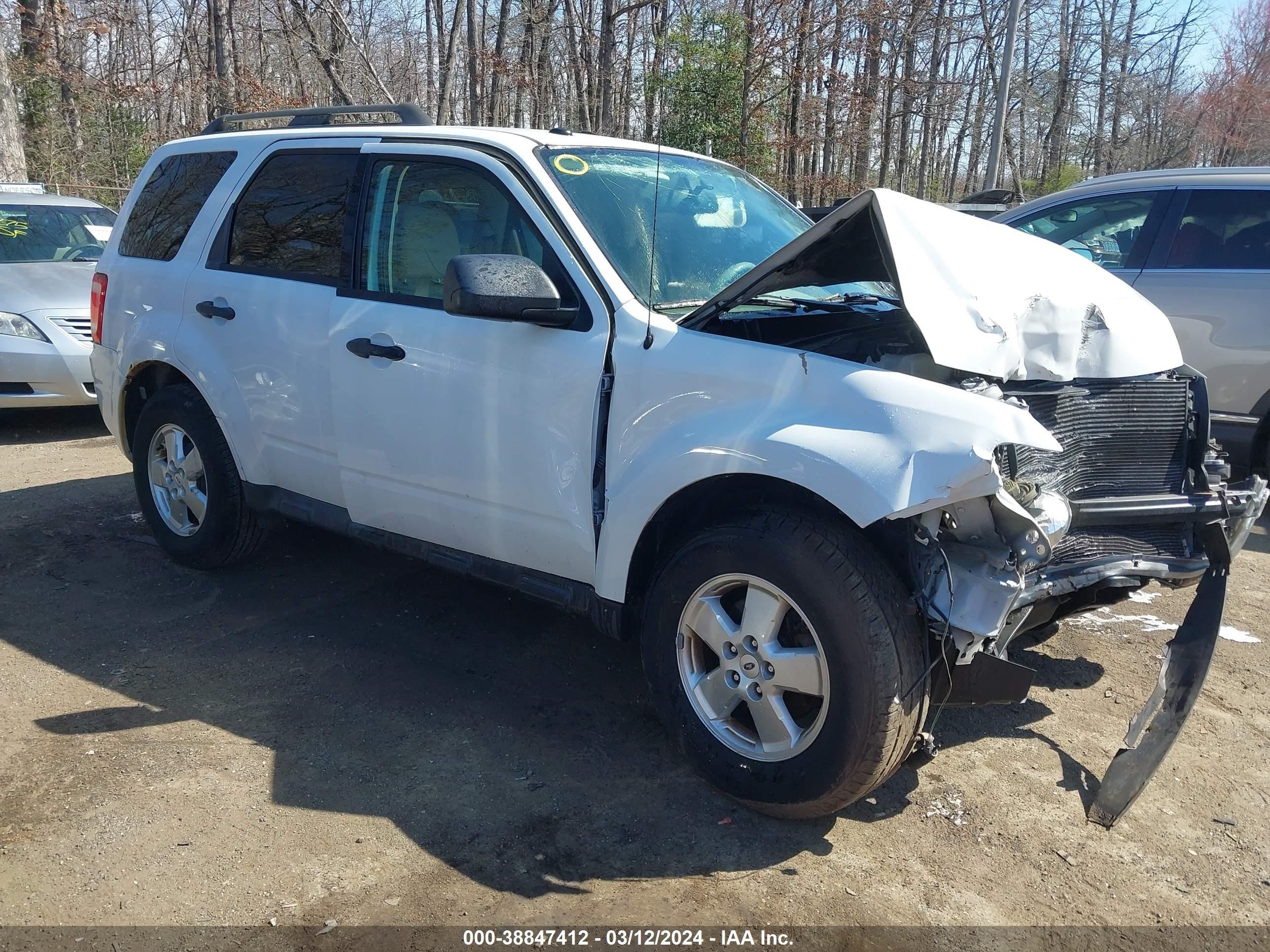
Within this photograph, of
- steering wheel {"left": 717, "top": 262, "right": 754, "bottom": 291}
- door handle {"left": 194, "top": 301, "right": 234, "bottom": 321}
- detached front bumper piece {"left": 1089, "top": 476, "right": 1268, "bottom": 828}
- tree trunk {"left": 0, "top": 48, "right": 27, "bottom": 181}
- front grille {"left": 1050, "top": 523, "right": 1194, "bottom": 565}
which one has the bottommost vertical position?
detached front bumper piece {"left": 1089, "top": 476, "right": 1268, "bottom": 828}

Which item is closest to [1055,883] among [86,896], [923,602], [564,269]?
[923,602]

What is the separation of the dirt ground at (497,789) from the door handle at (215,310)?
131cm

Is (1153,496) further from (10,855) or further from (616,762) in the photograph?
(10,855)

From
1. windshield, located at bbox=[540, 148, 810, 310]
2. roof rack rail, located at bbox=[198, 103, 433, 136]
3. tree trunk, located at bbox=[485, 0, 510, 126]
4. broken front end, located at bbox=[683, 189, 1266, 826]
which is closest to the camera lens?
broken front end, located at bbox=[683, 189, 1266, 826]

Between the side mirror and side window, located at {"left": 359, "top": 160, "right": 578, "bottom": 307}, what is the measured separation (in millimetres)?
267

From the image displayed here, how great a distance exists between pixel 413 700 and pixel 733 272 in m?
2.01

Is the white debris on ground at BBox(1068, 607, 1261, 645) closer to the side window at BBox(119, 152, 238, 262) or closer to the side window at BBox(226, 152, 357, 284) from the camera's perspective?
the side window at BBox(226, 152, 357, 284)

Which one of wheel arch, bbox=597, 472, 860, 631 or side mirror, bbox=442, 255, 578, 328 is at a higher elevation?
side mirror, bbox=442, 255, 578, 328

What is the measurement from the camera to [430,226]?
3.92 metres

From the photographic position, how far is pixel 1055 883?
2826 millimetres

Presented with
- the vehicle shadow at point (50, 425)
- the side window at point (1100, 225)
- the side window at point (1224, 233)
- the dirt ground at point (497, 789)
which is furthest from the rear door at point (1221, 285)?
the vehicle shadow at point (50, 425)

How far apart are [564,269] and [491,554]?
1072 millimetres

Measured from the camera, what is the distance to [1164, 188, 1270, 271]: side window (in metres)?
5.93

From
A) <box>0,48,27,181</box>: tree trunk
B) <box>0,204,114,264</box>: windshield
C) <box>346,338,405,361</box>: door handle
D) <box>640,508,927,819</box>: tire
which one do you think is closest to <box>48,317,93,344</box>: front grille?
<box>0,204,114,264</box>: windshield
